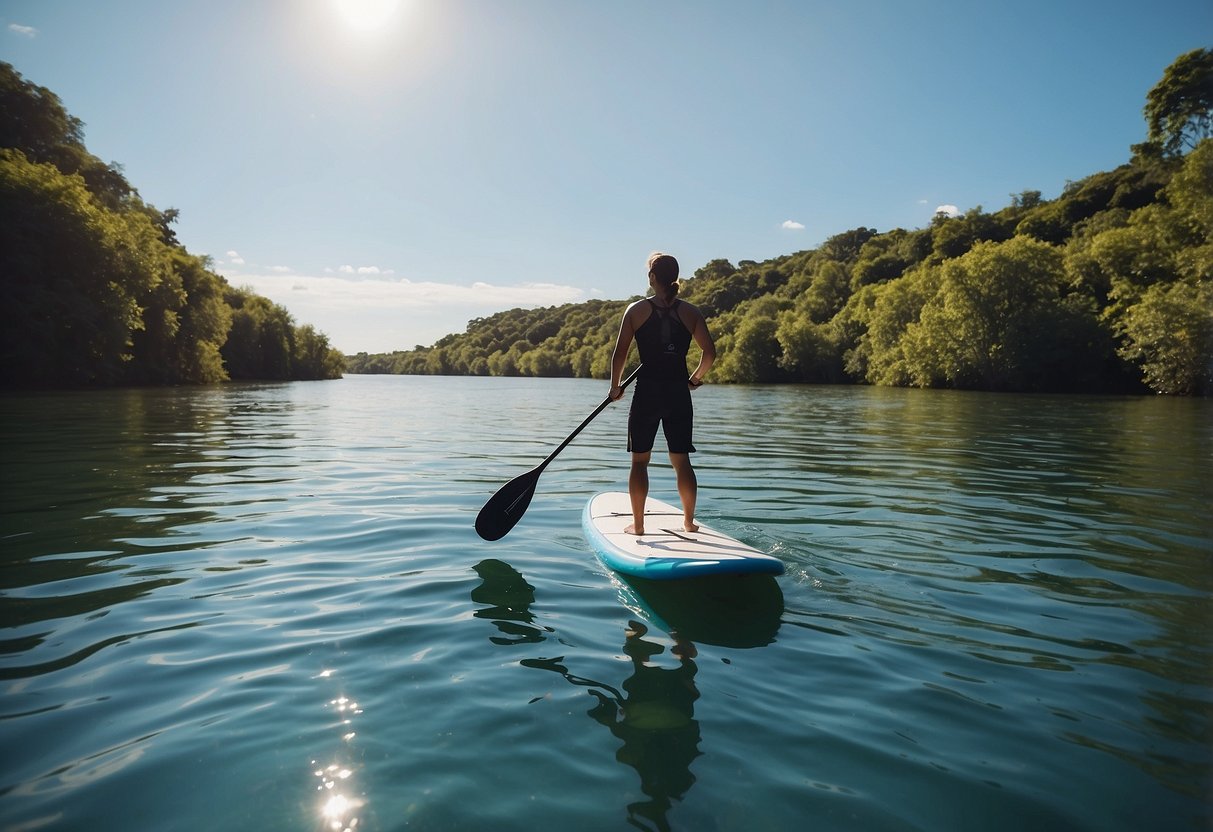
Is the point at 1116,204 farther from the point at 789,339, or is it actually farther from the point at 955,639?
the point at 955,639

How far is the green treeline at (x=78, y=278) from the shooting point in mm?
33375

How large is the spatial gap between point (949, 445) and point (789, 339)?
6029 centimetres

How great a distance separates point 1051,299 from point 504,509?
175ft

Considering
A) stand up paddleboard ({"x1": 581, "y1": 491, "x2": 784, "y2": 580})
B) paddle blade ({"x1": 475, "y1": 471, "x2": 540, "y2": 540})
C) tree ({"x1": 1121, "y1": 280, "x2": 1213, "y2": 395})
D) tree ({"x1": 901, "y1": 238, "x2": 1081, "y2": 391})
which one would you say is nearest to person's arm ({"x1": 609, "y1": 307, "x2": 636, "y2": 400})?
paddle blade ({"x1": 475, "y1": 471, "x2": 540, "y2": 540})

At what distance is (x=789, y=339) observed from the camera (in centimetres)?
7356

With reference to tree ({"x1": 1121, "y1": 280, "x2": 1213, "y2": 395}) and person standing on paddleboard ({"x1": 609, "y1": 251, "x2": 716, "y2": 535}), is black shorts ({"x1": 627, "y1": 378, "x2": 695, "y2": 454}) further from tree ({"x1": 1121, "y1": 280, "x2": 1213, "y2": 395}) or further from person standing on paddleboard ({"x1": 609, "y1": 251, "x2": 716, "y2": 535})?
tree ({"x1": 1121, "y1": 280, "x2": 1213, "y2": 395})

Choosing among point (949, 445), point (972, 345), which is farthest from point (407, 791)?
point (972, 345)

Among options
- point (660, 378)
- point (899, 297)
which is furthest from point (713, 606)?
point (899, 297)

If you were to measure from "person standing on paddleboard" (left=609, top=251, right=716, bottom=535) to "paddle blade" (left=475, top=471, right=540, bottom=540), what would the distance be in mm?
1023

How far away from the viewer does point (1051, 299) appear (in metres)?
49.1

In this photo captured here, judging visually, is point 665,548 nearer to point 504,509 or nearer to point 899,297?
point 504,509

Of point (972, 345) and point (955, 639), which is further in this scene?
point (972, 345)

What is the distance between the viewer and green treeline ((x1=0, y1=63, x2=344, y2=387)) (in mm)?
33375

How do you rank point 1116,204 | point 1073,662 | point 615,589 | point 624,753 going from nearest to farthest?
point 624,753 → point 1073,662 → point 615,589 → point 1116,204
